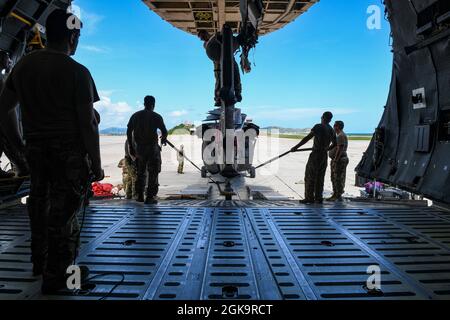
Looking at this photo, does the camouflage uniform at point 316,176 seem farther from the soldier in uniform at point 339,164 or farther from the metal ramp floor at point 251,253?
the soldier in uniform at point 339,164

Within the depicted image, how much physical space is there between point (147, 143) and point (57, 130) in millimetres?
3571

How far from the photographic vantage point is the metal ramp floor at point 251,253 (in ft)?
7.61

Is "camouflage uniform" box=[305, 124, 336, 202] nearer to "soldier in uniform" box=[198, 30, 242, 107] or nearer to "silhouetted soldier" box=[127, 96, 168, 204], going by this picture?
"soldier in uniform" box=[198, 30, 242, 107]

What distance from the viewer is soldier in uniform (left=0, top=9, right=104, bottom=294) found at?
2.35m

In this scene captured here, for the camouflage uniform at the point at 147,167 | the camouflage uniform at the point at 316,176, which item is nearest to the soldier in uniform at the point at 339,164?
the camouflage uniform at the point at 316,176

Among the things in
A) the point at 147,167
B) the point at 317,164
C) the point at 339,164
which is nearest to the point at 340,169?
the point at 339,164

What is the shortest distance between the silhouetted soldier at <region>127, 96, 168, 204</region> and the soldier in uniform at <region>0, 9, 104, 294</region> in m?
3.35

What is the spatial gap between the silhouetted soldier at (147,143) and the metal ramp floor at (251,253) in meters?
1.18

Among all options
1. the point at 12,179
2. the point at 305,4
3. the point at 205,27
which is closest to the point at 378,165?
the point at 12,179

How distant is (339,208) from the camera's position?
510 cm

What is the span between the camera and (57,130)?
238 cm

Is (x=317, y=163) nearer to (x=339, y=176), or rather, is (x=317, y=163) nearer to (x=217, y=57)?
(x=339, y=176)

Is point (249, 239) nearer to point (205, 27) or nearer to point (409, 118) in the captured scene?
point (409, 118)

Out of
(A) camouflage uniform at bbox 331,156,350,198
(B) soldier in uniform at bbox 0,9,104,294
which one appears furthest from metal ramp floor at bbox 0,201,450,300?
(A) camouflage uniform at bbox 331,156,350,198
